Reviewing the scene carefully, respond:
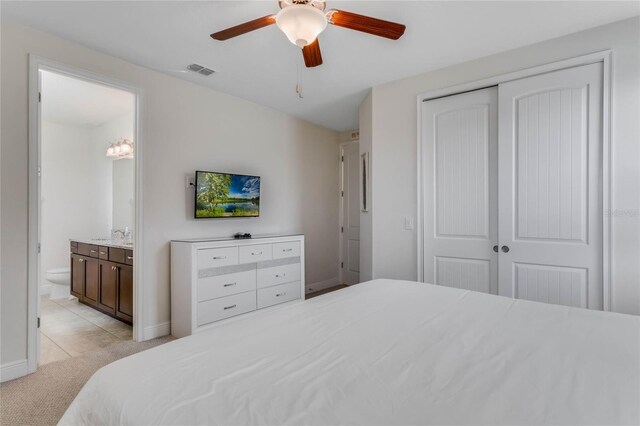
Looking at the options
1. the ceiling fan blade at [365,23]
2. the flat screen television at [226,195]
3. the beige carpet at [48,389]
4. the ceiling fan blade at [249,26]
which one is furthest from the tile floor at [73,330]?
the ceiling fan blade at [365,23]

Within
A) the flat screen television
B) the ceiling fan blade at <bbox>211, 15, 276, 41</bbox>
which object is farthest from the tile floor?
the ceiling fan blade at <bbox>211, 15, 276, 41</bbox>

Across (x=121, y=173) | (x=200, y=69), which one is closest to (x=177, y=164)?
(x=200, y=69)

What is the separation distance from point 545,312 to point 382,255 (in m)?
1.97

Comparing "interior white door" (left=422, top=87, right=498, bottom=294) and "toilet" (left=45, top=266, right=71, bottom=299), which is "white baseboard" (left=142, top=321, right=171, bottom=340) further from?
"interior white door" (left=422, top=87, right=498, bottom=294)

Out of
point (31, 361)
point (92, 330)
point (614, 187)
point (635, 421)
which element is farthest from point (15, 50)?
point (614, 187)

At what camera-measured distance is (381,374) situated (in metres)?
0.99

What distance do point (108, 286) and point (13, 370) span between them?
1.38 m

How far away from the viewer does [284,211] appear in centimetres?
459

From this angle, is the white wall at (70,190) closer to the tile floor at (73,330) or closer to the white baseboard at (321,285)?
the tile floor at (73,330)

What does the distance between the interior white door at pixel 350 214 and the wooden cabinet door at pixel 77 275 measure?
11.9 ft

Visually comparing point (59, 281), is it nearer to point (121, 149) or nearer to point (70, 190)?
point (70, 190)

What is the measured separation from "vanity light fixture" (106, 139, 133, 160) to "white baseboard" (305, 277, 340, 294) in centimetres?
318

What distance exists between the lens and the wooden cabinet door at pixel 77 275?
165 inches

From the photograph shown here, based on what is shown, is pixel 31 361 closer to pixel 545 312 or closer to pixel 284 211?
pixel 284 211
